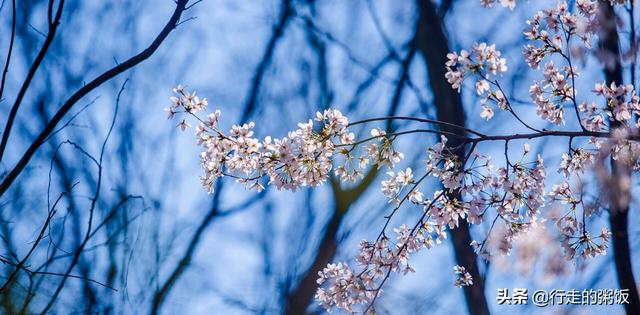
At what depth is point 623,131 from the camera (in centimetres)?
175

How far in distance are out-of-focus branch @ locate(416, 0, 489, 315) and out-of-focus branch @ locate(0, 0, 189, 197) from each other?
7.67 ft

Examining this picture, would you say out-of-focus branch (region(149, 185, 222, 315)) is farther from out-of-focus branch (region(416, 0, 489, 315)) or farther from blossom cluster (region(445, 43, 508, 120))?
blossom cluster (region(445, 43, 508, 120))

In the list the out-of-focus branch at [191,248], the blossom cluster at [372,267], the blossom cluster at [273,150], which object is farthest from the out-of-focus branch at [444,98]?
the out-of-focus branch at [191,248]

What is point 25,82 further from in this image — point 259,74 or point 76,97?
point 259,74

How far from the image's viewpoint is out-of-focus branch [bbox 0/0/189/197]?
3.52 ft

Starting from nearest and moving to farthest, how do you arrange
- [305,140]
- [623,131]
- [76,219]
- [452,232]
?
[623,131]
[305,140]
[452,232]
[76,219]

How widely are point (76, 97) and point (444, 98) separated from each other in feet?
10.9

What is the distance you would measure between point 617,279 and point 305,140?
2038 millimetres

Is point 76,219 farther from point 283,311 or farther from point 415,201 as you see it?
point 415,201

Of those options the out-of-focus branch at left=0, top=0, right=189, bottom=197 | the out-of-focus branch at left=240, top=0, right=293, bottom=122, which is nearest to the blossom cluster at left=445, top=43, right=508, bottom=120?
the out-of-focus branch at left=0, top=0, right=189, bottom=197

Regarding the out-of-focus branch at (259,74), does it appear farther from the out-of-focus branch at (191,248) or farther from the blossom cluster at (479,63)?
the blossom cluster at (479,63)

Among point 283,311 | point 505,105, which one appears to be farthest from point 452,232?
point 505,105

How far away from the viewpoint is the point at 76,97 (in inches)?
44.1

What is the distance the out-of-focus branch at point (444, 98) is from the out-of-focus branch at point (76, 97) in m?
2.34
